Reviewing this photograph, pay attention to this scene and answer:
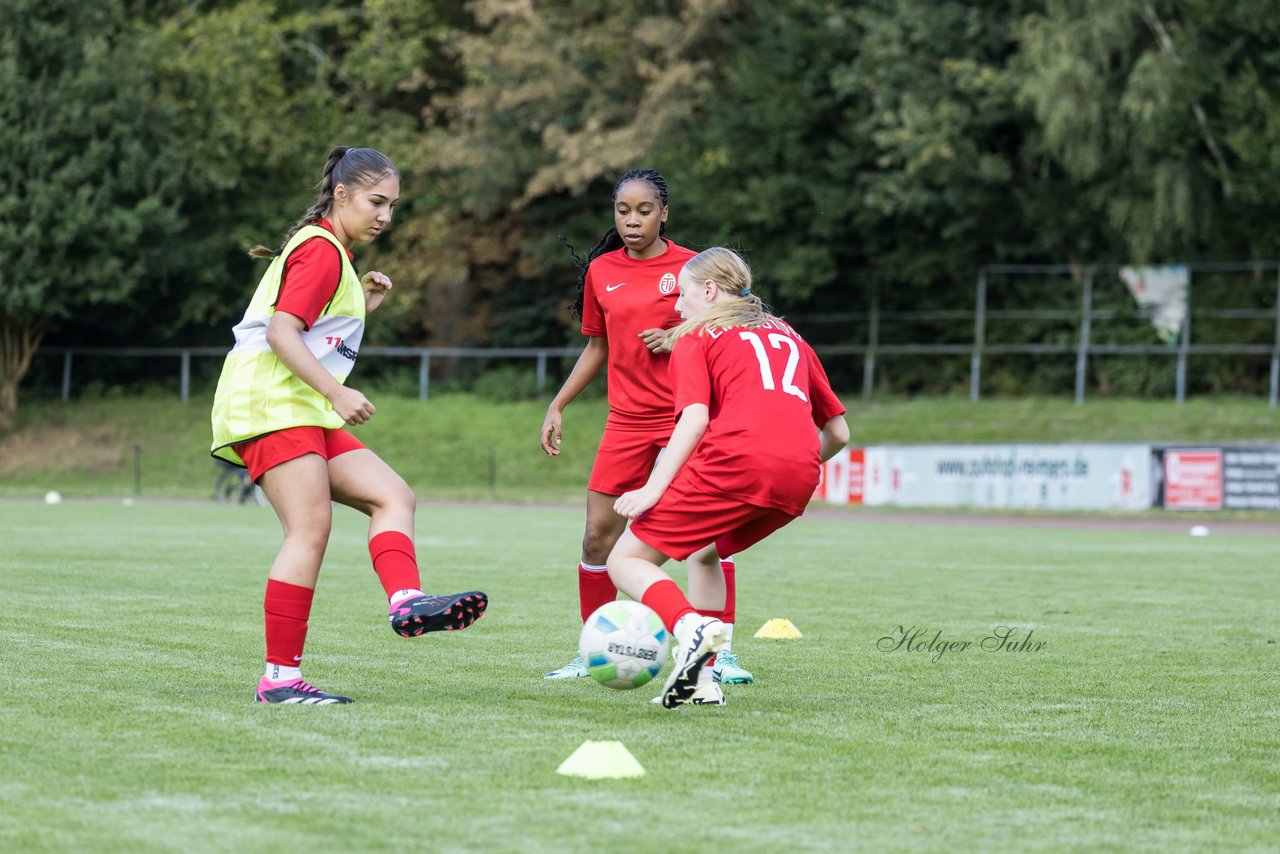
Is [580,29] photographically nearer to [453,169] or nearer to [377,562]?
[453,169]

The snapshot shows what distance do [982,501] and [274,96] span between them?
2227 centimetres

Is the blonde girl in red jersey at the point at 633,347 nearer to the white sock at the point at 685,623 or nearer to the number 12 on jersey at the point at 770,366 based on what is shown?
the number 12 on jersey at the point at 770,366

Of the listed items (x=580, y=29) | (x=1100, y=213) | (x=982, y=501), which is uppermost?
(x=580, y=29)

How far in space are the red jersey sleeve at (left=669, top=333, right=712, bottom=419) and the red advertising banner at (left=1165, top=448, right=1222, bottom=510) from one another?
21385mm

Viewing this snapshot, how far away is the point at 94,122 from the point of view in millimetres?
35438

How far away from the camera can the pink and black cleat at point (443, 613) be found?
5598mm

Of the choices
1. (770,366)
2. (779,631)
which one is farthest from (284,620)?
(779,631)

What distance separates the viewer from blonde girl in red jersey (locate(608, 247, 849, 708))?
581cm

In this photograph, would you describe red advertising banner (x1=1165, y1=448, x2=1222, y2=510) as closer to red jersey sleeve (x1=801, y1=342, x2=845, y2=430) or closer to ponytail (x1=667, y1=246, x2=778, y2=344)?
red jersey sleeve (x1=801, y1=342, x2=845, y2=430)

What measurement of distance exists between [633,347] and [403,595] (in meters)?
1.72

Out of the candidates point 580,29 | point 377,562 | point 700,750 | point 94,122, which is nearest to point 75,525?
point 377,562

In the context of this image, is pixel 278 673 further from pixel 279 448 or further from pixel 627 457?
pixel 627 457

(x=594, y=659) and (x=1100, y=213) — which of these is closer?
(x=594, y=659)

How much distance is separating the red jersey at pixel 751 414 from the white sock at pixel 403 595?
101 cm
